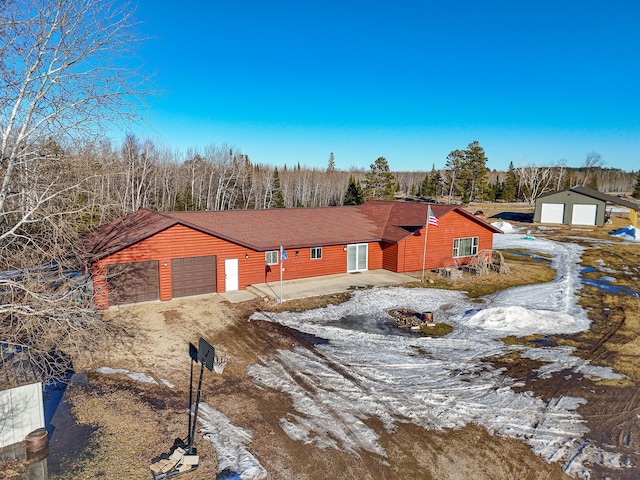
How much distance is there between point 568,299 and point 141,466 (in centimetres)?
1903

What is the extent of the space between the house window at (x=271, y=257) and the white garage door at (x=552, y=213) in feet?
136

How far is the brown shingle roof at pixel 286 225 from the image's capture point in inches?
723

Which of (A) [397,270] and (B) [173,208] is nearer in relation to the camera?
(A) [397,270]

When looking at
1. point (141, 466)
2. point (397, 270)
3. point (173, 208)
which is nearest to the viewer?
point (141, 466)

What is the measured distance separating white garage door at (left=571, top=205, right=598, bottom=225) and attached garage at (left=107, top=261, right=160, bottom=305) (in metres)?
48.6

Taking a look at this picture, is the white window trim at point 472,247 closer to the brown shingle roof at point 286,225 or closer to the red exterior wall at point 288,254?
the red exterior wall at point 288,254

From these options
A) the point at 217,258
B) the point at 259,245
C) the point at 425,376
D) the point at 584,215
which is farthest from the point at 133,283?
the point at 584,215

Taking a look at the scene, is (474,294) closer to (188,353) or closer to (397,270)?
(397,270)

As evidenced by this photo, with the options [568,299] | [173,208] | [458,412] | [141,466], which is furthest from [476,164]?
[141,466]

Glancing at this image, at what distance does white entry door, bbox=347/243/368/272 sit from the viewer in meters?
24.1

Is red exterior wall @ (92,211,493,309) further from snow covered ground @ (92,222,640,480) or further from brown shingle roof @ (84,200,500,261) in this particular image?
snow covered ground @ (92,222,640,480)

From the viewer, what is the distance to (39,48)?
7930mm

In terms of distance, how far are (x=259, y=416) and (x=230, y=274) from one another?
11261 millimetres

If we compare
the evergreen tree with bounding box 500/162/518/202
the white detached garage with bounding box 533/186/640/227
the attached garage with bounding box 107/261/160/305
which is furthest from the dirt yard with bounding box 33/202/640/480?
the evergreen tree with bounding box 500/162/518/202
